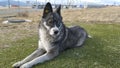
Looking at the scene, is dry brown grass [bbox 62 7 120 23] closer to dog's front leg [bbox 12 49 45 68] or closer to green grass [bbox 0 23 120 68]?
green grass [bbox 0 23 120 68]

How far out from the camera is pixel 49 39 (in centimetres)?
733

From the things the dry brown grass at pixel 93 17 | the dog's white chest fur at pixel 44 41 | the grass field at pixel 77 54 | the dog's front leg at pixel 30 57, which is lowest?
the dry brown grass at pixel 93 17

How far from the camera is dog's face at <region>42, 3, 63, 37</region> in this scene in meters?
6.85

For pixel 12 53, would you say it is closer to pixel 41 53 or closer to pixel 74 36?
pixel 41 53

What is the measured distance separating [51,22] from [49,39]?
68cm

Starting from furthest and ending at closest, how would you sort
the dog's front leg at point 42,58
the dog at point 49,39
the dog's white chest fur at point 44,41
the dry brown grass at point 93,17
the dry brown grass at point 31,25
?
the dry brown grass at point 93,17
the dry brown grass at point 31,25
the dog's white chest fur at point 44,41
the dog at point 49,39
the dog's front leg at point 42,58

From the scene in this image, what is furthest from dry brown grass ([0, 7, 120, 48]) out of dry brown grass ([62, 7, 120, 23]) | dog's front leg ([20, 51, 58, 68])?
dog's front leg ([20, 51, 58, 68])

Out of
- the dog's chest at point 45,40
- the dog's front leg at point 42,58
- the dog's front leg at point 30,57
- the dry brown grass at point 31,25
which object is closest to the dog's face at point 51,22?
the dog's chest at point 45,40

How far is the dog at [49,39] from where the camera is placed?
269 inches

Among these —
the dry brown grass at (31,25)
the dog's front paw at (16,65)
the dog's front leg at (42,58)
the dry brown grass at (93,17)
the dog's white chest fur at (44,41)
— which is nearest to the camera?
the dog's front leg at (42,58)

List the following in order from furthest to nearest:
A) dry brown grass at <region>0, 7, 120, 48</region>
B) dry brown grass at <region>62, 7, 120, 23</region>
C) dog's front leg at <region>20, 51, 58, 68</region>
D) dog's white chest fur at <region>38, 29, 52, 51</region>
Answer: dry brown grass at <region>62, 7, 120, 23</region> < dry brown grass at <region>0, 7, 120, 48</region> < dog's white chest fur at <region>38, 29, 52, 51</region> < dog's front leg at <region>20, 51, 58, 68</region>

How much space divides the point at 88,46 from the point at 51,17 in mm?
2682

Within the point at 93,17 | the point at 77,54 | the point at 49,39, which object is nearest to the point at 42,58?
the point at 49,39

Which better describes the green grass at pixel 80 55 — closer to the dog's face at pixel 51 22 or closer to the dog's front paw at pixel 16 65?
the dog's front paw at pixel 16 65
